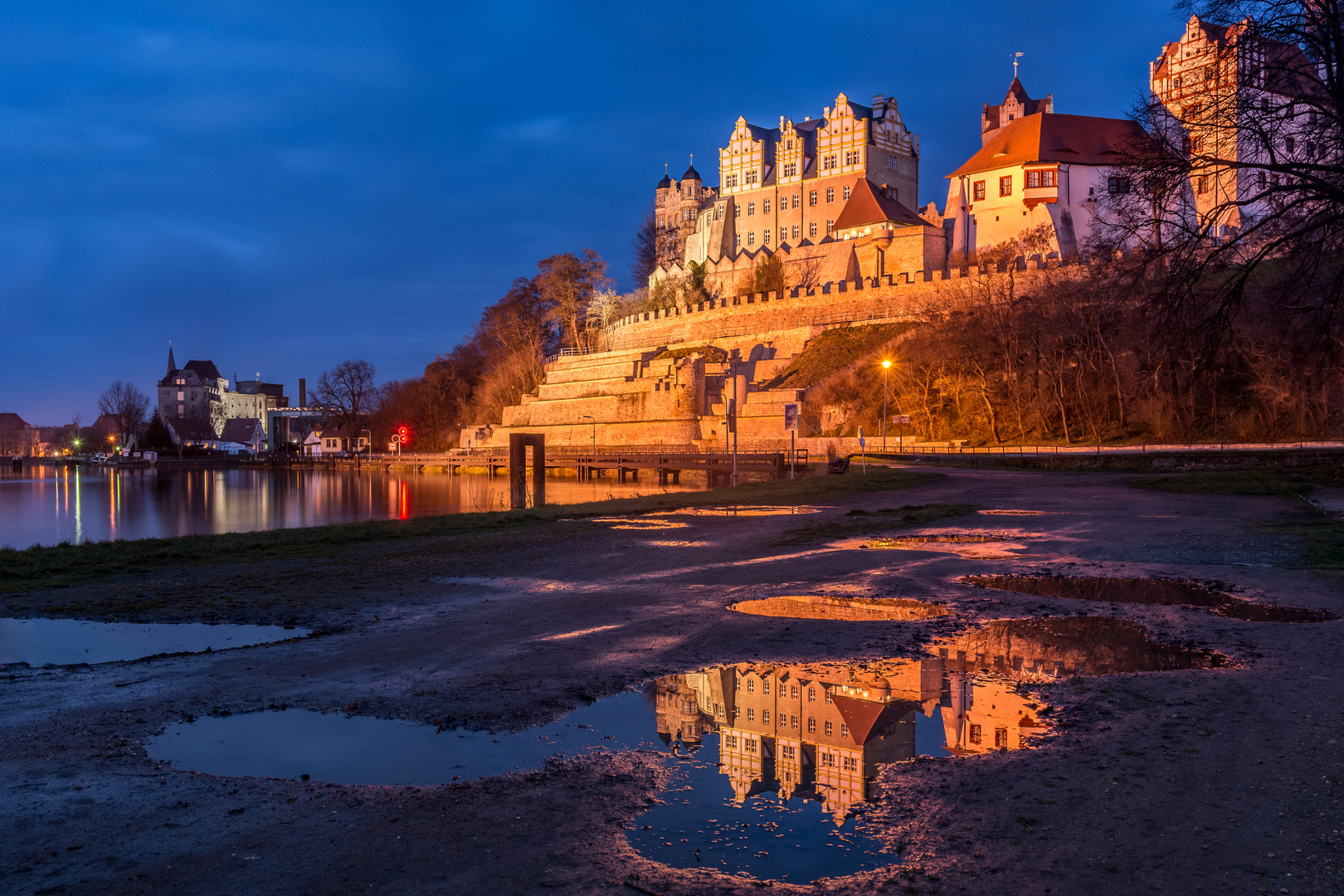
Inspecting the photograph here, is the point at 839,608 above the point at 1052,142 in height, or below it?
below

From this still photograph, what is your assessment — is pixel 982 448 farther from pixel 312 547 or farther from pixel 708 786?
pixel 708 786

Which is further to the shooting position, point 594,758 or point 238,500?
point 238,500

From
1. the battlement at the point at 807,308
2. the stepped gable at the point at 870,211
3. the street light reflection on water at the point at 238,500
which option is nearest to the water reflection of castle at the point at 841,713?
the street light reflection on water at the point at 238,500

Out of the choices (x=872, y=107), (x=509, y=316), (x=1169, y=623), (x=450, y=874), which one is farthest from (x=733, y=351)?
(x=450, y=874)

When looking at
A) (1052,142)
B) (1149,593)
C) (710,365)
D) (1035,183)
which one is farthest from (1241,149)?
(710,365)

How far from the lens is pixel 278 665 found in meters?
7.49

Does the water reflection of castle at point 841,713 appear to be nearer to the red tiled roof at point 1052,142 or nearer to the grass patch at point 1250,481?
the grass patch at point 1250,481

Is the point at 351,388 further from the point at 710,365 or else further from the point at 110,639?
the point at 110,639

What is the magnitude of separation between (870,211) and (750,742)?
8140cm

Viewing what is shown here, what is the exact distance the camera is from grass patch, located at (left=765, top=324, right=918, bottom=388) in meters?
66.9

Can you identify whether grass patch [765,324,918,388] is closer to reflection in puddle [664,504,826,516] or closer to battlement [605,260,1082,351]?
battlement [605,260,1082,351]

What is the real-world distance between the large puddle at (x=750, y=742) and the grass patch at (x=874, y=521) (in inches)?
362

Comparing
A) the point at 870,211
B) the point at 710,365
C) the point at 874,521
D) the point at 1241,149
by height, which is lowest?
the point at 874,521

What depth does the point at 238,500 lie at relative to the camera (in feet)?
189
